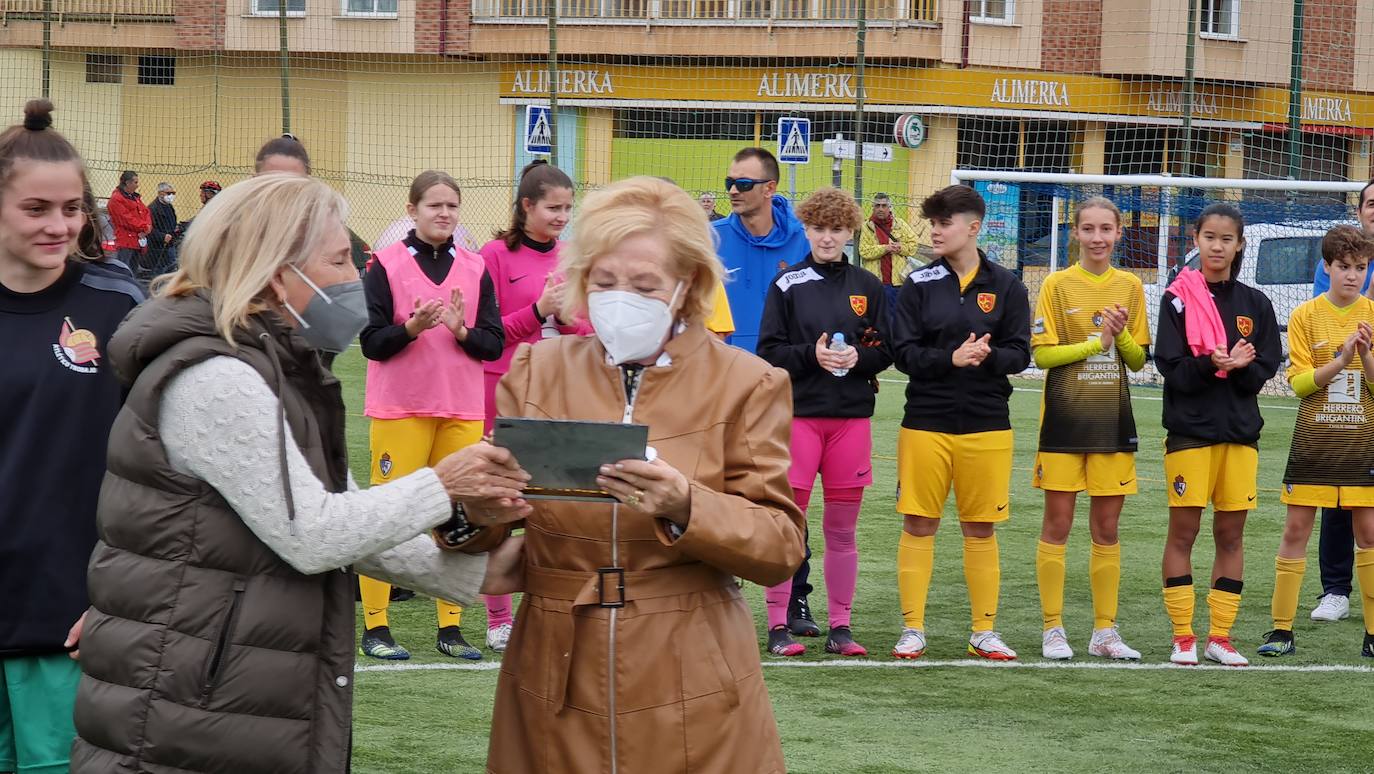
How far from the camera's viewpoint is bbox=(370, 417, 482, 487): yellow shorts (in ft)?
22.3

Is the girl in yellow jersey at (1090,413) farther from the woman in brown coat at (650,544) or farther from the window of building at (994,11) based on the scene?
the window of building at (994,11)

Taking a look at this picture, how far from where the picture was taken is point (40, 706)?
3.59m

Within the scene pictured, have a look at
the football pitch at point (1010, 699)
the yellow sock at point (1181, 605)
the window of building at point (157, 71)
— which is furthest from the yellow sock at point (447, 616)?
the window of building at point (157, 71)

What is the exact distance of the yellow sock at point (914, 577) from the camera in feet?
23.4

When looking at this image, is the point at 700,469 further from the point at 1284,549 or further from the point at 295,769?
the point at 1284,549

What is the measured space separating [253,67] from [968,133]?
11.4 m

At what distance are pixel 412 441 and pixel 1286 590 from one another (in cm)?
388

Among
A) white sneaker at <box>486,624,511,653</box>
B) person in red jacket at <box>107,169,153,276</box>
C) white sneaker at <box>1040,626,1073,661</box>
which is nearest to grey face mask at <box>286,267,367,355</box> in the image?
white sneaker at <box>486,624,511,653</box>

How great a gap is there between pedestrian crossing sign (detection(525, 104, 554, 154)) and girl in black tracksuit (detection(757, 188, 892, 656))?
10.9 meters

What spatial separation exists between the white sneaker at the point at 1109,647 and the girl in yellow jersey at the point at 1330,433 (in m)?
0.63

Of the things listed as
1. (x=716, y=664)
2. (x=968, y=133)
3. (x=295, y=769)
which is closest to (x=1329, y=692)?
(x=716, y=664)

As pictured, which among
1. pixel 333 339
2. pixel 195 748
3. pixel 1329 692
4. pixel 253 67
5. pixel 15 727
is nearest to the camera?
pixel 195 748

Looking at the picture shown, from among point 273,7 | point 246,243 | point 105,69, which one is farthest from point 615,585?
point 105,69

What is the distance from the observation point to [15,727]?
3.61 m
